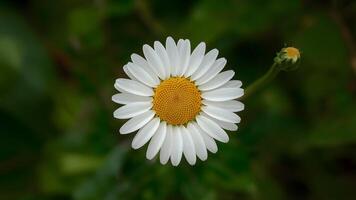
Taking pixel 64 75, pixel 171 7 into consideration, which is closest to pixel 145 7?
pixel 171 7

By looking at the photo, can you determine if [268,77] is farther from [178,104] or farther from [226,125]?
[178,104]

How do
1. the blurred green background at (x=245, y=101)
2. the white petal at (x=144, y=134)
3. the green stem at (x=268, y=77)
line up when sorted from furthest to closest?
1. the blurred green background at (x=245, y=101)
2. the green stem at (x=268, y=77)
3. the white petal at (x=144, y=134)

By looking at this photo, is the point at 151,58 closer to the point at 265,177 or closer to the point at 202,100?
the point at 202,100

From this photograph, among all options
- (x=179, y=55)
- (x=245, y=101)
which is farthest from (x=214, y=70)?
(x=245, y=101)

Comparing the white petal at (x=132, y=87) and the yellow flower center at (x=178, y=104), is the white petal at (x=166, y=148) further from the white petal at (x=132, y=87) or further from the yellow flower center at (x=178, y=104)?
the white petal at (x=132, y=87)

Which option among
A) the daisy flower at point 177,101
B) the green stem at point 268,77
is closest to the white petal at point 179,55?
the daisy flower at point 177,101

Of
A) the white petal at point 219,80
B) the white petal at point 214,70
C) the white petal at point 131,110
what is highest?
the white petal at point 131,110
